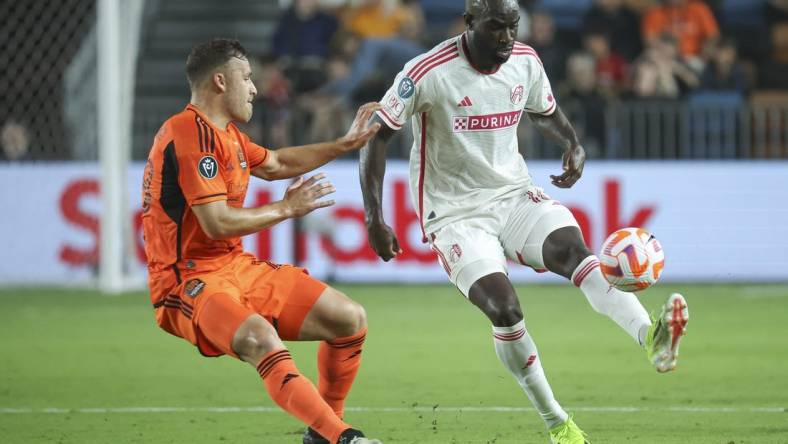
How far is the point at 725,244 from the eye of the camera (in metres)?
14.5

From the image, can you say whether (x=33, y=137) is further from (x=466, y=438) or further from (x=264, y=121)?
(x=466, y=438)

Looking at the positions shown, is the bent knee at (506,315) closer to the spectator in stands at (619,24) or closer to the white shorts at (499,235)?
the white shorts at (499,235)

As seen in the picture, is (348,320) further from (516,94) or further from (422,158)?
(516,94)

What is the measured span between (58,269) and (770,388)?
8.89m

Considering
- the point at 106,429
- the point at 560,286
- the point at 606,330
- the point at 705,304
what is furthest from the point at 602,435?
the point at 560,286

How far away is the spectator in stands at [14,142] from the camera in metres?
14.8

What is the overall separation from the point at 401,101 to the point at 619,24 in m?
10.6

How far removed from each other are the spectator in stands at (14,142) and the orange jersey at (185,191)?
30.8 feet

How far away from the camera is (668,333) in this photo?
224 inches

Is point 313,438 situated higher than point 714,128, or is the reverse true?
point 313,438

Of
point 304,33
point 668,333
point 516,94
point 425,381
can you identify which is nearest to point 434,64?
point 516,94

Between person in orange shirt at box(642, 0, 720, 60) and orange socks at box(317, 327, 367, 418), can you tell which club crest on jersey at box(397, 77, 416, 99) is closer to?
orange socks at box(317, 327, 367, 418)

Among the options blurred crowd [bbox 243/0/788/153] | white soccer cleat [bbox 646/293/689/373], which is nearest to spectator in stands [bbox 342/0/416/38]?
blurred crowd [bbox 243/0/788/153]

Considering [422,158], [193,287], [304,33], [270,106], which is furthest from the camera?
[304,33]
